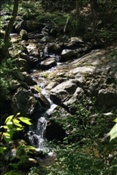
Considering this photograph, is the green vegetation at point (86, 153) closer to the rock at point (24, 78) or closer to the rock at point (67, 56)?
the rock at point (24, 78)

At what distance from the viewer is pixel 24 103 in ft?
38.0

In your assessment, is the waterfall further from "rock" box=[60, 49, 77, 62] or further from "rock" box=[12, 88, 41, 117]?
"rock" box=[60, 49, 77, 62]

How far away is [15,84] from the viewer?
11938mm

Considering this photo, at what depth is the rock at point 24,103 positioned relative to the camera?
449 inches

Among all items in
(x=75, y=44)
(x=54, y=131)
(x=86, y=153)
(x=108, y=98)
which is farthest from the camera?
(x=75, y=44)

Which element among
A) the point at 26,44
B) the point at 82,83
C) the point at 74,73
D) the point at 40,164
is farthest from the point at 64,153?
the point at 26,44

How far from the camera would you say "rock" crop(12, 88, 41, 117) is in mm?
11414

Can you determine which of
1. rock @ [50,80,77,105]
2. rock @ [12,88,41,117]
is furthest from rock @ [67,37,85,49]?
rock @ [12,88,41,117]

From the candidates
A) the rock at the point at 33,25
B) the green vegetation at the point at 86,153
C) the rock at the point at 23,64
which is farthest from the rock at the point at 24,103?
the rock at the point at 33,25

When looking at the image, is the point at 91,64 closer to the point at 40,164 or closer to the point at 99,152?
the point at 40,164

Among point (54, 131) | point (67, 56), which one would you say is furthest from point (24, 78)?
point (67, 56)

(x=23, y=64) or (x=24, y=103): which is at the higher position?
(x=23, y=64)

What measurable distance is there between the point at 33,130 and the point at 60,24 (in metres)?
11.6

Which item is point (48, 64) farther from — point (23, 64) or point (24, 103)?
point (24, 103)
